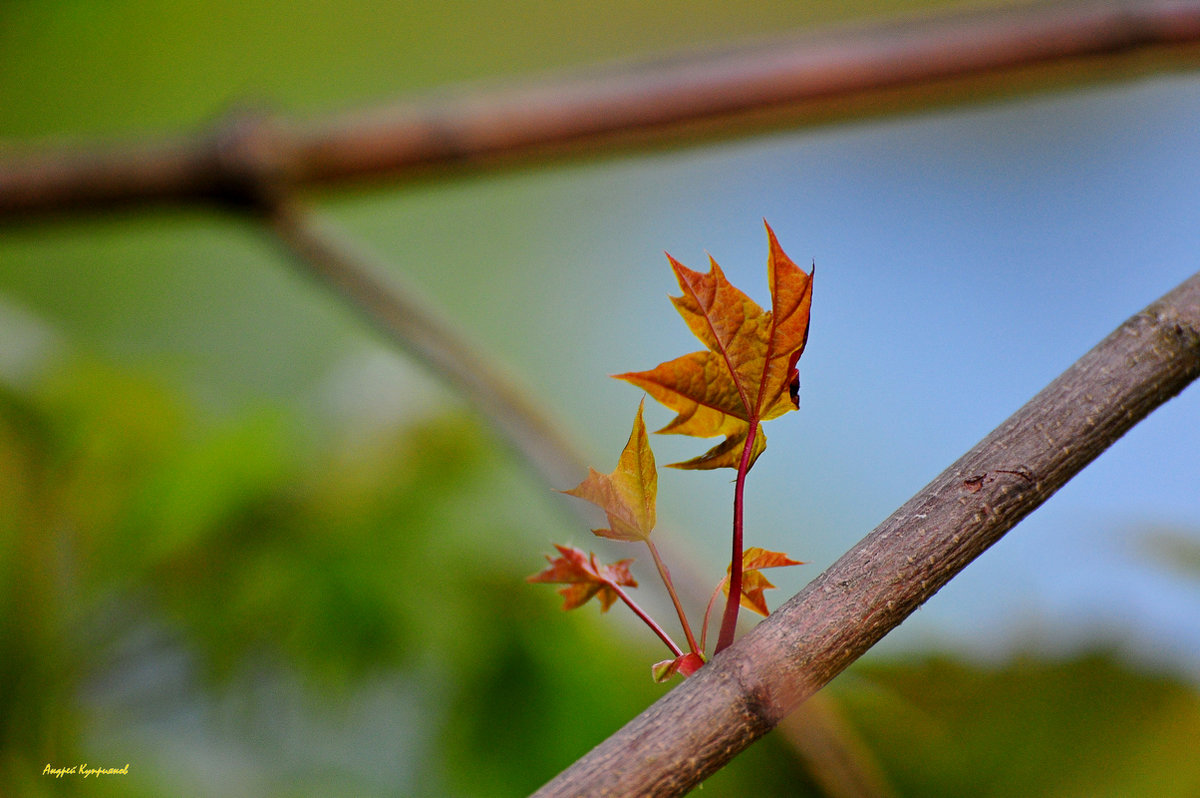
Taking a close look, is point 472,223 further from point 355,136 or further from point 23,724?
point 23,724

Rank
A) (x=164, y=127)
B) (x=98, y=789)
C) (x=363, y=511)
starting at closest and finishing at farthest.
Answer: (x=98, y=789), (x=363, y=511), (x=164, y=127)

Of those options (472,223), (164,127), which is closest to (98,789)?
(472,223)

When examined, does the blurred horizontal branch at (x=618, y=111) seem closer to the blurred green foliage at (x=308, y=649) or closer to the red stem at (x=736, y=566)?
the blurred green foliage at (x=308, y=649)

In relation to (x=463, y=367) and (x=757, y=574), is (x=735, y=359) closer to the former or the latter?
(x=757, y=574)

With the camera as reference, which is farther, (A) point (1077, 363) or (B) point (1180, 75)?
(B) point (1180, 75)

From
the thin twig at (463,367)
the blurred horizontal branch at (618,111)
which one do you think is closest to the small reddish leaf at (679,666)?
the thin twig at (463,367)

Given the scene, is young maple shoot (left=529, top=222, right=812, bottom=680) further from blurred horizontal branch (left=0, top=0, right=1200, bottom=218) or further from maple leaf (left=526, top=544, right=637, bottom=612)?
→ blurred horizontal branch (left=0, top=0, right=1200, bottom=218)

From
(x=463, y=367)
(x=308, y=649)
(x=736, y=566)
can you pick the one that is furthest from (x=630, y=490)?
(x=308, y=649)
